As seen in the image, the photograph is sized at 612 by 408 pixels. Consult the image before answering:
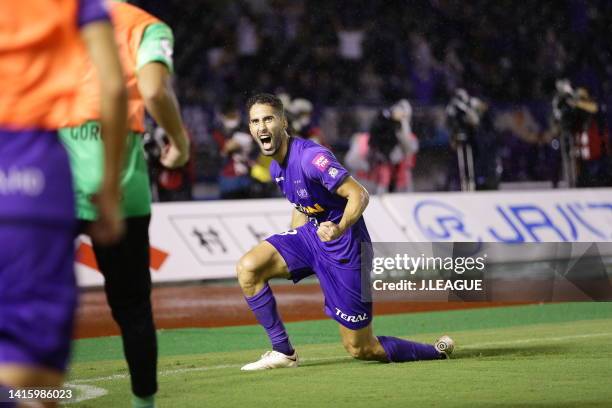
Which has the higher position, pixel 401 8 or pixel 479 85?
pixel 401 8

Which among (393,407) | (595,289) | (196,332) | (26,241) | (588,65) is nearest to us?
(26,241)

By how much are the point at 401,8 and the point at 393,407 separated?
17.4m

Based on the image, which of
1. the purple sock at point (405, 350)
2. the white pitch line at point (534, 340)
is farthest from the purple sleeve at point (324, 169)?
the white pitch line at point (534, 340)

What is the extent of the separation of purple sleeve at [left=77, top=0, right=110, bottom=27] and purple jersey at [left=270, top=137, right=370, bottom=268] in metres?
4.85

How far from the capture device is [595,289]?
13867mm

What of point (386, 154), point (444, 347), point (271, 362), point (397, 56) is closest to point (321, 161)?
point (271, 362)

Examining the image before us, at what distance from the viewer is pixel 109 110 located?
312 cm

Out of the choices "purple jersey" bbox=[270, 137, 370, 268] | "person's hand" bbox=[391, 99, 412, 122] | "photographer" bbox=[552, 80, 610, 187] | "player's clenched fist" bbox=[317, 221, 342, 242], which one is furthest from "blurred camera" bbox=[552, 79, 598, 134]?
"player's clenched fist" bbox=[317, 221, 342, 242]

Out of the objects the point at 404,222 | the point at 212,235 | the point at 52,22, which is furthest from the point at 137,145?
the point at 404,222

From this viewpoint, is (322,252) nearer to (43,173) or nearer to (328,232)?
(328,232)

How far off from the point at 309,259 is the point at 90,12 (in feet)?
17.7

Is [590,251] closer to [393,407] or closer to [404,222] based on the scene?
[404,222]

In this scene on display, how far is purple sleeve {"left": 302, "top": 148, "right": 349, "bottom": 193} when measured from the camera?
7879 mm

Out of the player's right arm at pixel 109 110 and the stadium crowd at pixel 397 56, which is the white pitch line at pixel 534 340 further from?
the stadium crowd at pixel 397 56
